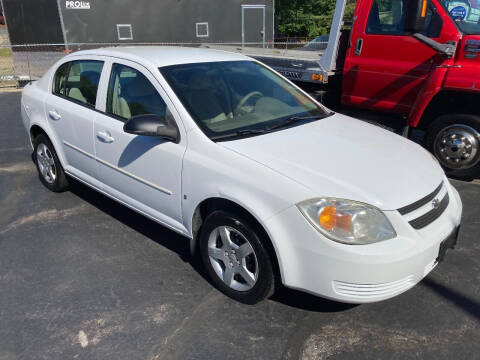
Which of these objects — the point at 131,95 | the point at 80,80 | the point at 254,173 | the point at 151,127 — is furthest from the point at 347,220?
Answer: the point at 80,80

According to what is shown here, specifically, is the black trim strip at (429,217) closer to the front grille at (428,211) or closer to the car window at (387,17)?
the front grille at (428,211)

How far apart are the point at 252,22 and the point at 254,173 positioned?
15.5 m

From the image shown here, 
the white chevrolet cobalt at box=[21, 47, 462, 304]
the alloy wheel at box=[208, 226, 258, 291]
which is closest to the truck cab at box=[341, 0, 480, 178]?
the white chevrolet cobalt at box=[21, 47, 462, 304]

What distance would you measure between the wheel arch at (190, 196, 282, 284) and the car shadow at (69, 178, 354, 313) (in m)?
0.33

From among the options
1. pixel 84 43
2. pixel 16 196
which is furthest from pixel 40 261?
pixel 84 43

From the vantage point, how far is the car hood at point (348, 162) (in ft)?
8.46

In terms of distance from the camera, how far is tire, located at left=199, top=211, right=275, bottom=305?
2.76m

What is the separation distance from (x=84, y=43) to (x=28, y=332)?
45.0 ft

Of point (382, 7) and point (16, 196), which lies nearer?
point (16, 196)

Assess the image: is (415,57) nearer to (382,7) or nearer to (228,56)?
(382,7)

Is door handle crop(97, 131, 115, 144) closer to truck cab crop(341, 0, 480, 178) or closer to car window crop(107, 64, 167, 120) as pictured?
car window crop(107, 64, 167, 120)

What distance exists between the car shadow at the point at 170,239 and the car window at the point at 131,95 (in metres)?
1.14

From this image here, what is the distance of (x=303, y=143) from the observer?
3078 mm

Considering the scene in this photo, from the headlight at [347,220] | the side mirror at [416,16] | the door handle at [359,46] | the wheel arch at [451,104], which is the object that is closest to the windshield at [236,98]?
the headlight at [347,220]
